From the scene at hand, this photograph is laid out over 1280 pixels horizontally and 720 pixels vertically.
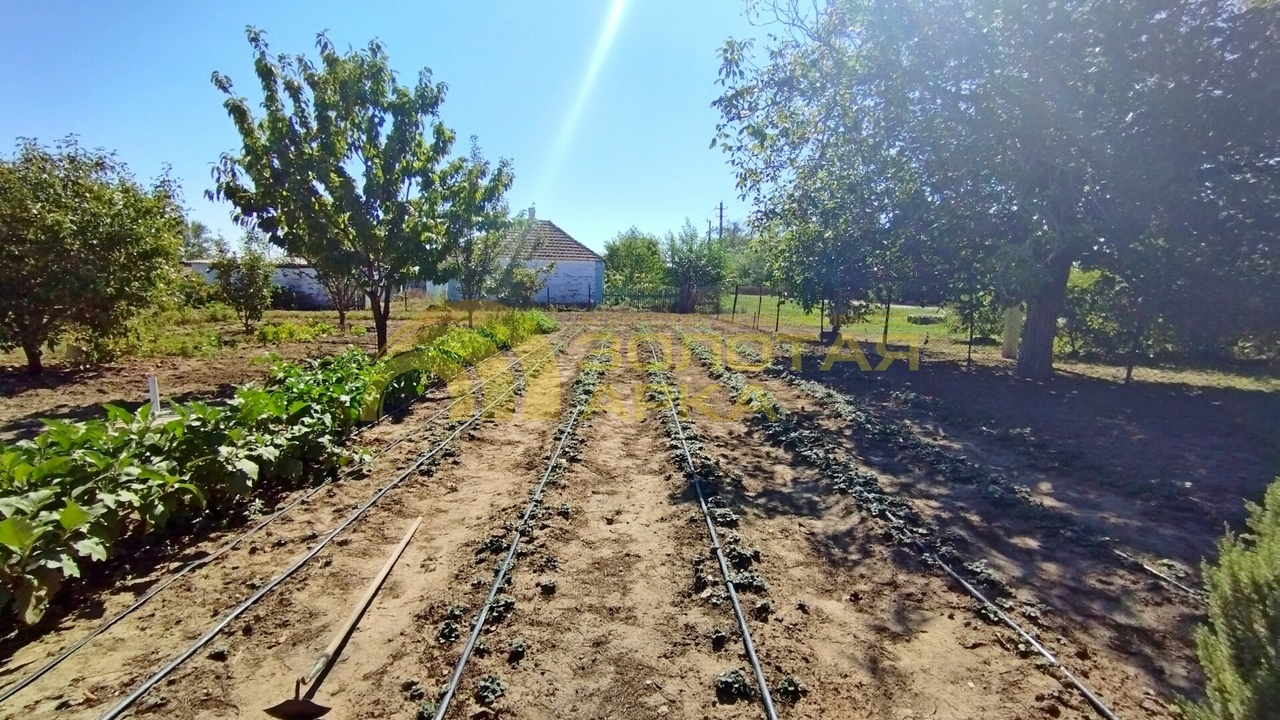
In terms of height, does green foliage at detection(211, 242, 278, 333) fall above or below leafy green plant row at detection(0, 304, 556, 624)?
above

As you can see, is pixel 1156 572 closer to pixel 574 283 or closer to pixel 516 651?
pixel 516 651

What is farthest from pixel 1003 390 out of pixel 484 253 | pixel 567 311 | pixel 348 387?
pixel 567 311

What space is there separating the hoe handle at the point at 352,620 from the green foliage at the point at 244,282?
15.4m

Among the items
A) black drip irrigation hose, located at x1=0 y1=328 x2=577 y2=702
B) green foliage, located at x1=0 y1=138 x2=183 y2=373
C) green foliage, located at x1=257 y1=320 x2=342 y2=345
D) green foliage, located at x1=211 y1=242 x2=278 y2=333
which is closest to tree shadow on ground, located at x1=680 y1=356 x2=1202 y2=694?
black drip irrigation hose, located at x1=0 y1=328 x2=577 y2=702

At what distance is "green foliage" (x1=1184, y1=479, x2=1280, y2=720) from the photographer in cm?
188

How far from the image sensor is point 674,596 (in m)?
4.10

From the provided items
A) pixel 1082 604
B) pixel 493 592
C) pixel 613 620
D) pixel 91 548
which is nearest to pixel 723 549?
pixel 613 620

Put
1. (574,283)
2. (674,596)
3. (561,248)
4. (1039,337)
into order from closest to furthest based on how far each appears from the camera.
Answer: (674,596), (1039,337), (574,283), (561,248)

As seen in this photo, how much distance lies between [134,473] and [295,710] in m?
2.33

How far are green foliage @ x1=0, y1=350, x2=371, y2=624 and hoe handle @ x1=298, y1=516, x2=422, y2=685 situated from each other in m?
1.41

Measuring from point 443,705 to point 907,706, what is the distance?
7.41ft

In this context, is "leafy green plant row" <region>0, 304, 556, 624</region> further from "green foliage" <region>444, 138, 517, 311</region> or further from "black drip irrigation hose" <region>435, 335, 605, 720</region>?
"green foliage" <region>444, 138, 517, 311</region>

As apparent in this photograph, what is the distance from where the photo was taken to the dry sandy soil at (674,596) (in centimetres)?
310

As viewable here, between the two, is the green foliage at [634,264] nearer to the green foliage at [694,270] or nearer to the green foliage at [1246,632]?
the green foliage at [694,270]
